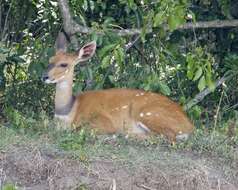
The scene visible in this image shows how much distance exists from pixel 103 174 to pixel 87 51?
2.32 m

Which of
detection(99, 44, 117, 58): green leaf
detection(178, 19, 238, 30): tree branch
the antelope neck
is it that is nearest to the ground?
detection(99, 44, 117, 58): green leaf

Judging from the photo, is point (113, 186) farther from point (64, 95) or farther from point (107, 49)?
point (64, 95)

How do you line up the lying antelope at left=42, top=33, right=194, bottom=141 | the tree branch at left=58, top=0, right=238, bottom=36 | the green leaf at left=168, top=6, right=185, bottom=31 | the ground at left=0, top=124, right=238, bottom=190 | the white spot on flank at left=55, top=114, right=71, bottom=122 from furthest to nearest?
the tree branch at left=58, top=0, right=238, bottom=36 < the white spot on flank at left=55, top=114, right=71, bottom=122 < the lying antelope at left=42, top=33, right=194, bottom=141 < the green leaf at left=168, top=6, right=185, bottom=31 < the ground at left=0, top=124, right=238, bottom=190

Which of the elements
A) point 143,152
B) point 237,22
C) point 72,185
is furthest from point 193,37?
point 72,185

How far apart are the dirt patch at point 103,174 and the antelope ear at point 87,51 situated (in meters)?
1.98

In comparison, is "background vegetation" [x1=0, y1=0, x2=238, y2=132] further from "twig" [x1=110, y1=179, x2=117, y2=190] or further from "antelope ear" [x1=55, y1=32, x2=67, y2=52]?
"twig" [x1=110, y1=179, x2=117, y2=190]

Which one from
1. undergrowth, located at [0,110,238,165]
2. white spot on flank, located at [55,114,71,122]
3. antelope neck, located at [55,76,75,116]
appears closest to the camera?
undergrowth, located at [0,110,238,165]

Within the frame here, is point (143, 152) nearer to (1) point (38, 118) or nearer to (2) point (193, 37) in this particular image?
(1) point (38, 118)

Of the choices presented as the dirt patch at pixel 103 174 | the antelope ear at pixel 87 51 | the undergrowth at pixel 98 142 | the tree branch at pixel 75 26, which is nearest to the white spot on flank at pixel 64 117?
the undergrowth at pixel 98 142

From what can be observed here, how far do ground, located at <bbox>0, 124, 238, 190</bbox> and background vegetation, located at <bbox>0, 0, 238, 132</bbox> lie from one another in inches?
55.8

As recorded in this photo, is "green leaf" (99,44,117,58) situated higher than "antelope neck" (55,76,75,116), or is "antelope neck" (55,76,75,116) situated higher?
"green leaf" (99,44,117,58)

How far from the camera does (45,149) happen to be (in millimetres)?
7879

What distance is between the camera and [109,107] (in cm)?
950

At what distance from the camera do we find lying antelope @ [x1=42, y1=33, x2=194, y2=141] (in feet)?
29.9
